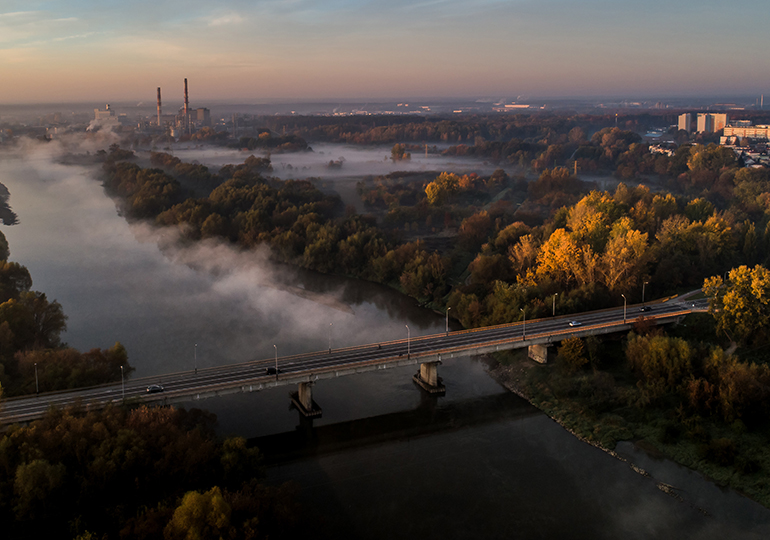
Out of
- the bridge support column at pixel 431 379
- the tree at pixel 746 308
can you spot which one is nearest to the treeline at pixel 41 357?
the bridge support column at pixel 431 379

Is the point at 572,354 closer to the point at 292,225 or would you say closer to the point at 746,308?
the point at 746,308

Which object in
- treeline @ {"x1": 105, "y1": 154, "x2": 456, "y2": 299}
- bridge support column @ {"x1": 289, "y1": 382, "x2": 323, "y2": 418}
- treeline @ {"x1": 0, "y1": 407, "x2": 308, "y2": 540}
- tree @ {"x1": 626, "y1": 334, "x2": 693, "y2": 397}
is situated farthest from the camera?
treeline @ {"x1": 105, "y1": 154, "x2": 456, "y2": 299}

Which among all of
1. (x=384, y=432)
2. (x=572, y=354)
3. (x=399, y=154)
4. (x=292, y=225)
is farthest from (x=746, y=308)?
(x=399, y=154)

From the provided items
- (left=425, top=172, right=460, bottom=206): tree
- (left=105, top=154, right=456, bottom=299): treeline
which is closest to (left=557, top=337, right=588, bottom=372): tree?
(left=105, top=154, right=456, bottom=299): treeline

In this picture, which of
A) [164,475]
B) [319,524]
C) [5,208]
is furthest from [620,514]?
[5,208]

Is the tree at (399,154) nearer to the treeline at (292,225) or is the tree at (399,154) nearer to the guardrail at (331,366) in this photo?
the treeline at (292,225)

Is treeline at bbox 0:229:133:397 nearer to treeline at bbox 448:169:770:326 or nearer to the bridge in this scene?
the bridge

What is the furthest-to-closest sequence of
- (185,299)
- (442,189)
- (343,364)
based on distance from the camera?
(442,189)
(185,299)
(343,364)
